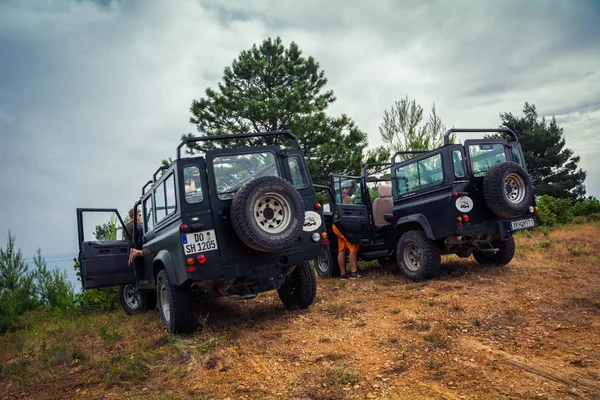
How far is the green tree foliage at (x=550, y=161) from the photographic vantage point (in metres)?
26.1

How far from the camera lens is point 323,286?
7637mm

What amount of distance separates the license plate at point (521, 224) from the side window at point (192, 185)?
4696 millimetres

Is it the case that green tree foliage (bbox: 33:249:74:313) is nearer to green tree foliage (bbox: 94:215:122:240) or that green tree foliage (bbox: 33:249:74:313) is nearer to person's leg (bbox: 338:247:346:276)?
green tree foliage (bbox: 94:215:122:240)

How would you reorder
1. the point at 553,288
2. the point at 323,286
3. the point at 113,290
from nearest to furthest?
the point at 553,288 < the point at 323,286 < the point at 113,290

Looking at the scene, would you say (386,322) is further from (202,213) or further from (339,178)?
(339,178)

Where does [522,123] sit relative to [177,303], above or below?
above

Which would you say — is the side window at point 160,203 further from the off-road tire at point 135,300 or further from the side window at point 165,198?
the off-road tire at point 135,300

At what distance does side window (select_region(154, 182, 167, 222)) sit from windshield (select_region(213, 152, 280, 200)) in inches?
35.7

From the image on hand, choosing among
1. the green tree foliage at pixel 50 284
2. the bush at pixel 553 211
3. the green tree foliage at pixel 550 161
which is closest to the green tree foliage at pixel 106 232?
the green tree foliage at pixel 50 284

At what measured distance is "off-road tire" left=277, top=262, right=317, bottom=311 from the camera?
18.4 feet

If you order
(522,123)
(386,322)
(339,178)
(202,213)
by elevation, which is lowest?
(386,322)

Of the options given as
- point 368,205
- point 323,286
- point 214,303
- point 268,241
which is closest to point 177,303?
point 268,241

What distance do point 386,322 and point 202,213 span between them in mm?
2400

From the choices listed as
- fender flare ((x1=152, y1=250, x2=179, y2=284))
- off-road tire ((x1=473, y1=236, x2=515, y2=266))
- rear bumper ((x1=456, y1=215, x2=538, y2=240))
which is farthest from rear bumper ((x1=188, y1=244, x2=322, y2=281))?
off-road tire ((x1=473, y1=236, x2=515, y2=266))
